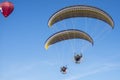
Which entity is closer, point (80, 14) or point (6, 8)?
point (6, 8)

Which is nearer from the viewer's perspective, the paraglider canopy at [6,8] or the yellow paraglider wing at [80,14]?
the paraglider canopy at [6,8]

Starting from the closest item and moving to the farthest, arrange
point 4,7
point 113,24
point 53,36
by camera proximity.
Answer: point 4,7 < point 113,24 < point 53,36

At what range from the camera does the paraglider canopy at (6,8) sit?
2263 inches

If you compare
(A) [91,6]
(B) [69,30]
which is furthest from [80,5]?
(B) [69,30]

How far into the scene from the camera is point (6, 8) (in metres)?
57.8

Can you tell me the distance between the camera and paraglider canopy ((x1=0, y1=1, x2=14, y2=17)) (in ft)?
189

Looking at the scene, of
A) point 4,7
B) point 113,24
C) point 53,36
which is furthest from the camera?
point 53,36

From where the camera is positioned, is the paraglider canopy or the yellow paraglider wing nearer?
the paraglider canopy

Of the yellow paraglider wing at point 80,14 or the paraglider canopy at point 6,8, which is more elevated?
the yellow paraglider wing at point 80,14

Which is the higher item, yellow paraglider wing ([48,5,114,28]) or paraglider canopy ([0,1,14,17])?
yellow paraglider wing ([48,5,114,28])

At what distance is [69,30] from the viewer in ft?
223

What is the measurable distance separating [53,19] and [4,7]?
26.6 feet

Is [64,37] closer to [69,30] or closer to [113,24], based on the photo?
[69,30]

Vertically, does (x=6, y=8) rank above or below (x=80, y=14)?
below
